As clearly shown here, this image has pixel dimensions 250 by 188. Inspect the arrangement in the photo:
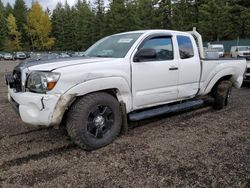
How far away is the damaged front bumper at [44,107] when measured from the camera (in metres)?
4.11

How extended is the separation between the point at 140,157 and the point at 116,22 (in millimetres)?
54837

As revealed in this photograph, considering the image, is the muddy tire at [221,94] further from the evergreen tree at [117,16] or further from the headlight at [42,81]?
the evergreen tree at [117,16]

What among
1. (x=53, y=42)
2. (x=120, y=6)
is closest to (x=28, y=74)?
(x=120, y=6)

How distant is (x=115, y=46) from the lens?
5375 millimetres

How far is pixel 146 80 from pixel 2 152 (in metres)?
2.49

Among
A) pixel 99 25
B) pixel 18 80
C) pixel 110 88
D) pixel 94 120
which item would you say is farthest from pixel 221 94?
pixel 99 25

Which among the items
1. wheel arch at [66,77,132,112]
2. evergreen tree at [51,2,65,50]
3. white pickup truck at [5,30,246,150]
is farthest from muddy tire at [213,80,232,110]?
evergreen tree at [51,2,65,50]

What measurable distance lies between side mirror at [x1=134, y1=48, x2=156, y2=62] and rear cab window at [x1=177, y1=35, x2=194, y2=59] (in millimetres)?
995

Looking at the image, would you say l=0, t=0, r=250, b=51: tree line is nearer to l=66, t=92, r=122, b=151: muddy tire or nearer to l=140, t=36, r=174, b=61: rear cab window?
l=140, t=36, r=174, b=61: rear cab window

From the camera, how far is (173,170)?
3803 millimetres

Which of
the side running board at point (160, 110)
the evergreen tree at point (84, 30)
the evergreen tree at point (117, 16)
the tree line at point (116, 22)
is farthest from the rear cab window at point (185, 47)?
the evergreen tree at point (84, 30)

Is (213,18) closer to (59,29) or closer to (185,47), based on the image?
(185,47)

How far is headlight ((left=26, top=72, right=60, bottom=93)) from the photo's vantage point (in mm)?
4105

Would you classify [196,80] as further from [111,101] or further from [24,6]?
[24,6]
